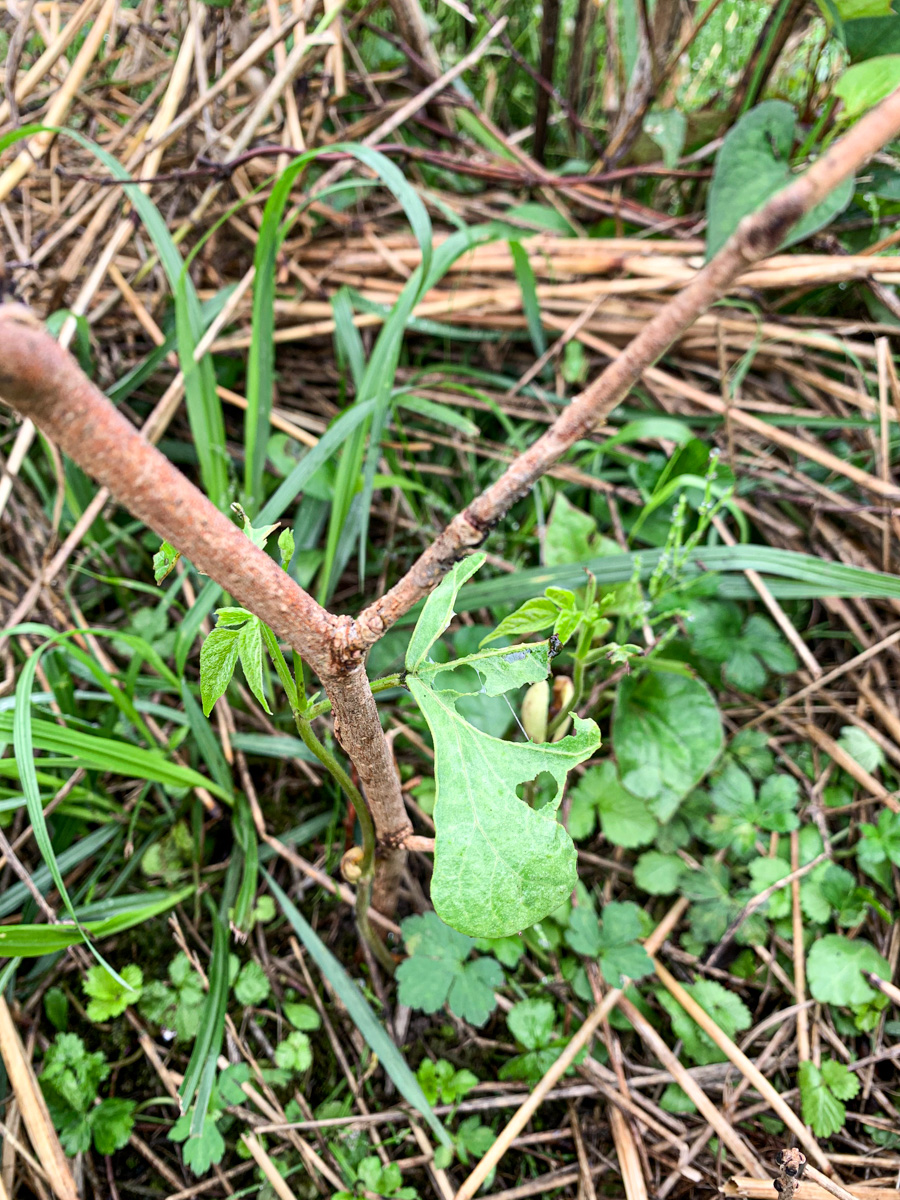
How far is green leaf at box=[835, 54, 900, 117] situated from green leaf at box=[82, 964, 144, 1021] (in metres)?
2.35

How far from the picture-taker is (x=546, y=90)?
217 cm

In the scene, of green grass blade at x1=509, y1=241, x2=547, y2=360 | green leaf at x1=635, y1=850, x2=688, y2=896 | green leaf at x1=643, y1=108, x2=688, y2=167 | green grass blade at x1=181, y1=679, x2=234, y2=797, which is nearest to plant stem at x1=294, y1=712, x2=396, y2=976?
green grass blade at x1=181, y1=679, x2=234, y2=797

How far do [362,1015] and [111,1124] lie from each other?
49 cm

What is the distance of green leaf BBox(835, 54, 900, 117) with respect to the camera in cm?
155

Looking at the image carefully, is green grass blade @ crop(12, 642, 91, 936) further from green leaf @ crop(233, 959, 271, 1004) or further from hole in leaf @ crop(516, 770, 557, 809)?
hole in leaf @ crop(516, 770, 557, 809)

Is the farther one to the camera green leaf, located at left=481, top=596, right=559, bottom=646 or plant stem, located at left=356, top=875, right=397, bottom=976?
plant stem, located at left=356, top=875, right=397, bottom=976

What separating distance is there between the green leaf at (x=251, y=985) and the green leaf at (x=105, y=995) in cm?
18

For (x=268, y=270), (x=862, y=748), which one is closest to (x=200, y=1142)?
(x=862, y=748)

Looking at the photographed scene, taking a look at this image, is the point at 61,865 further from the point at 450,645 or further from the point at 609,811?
the point at 609,811

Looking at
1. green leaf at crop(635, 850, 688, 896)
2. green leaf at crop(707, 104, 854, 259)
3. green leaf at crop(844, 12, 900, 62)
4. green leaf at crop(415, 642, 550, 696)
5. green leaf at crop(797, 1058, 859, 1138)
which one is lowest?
green leaf at crop(797, 1058, 859, 1138)

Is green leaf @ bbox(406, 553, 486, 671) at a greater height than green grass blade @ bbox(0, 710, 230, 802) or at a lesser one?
greater

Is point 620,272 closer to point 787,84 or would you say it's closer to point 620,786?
point 787,84

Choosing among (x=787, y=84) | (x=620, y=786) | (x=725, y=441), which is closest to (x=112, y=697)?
(x=620, y=786)

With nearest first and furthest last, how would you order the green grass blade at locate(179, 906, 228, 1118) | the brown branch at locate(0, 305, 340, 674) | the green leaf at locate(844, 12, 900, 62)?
the brown branch at locate(0, 305, 340, 674) → the green grass blade at locate(179, 906, 228, 1118) → the green leaf at locate(844, 12, 900, 62)
